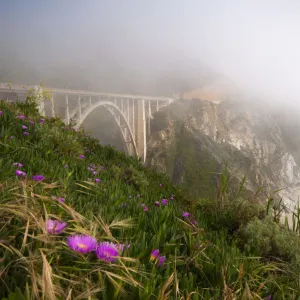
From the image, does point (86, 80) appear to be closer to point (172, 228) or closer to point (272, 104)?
point (172, 228)

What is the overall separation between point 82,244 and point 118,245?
184 mm

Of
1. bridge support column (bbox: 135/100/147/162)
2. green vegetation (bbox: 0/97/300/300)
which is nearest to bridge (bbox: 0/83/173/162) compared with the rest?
bridge support column (bbox: 135/100/147/162)

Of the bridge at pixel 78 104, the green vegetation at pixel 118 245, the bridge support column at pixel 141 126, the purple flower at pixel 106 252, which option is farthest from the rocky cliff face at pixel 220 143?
the purple flower at pixel 106 252

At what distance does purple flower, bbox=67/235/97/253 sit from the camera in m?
1.14

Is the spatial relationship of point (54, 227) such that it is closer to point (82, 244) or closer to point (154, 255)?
point (82, 244)

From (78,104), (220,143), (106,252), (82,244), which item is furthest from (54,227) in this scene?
(220,143)

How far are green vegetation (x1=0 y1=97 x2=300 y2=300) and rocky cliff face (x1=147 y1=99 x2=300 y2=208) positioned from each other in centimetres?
6685

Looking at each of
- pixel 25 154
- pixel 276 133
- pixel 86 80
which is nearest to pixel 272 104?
pixel 276 133

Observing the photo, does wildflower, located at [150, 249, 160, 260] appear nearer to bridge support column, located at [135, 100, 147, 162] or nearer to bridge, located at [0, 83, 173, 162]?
bridge, located at [0, 83, 173, 162]

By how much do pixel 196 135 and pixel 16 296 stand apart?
11294 centimetres

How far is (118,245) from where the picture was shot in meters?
1.28

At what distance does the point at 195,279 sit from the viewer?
1.44m

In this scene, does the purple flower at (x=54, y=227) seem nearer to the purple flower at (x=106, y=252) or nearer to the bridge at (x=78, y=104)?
the purple flower at (x=106, y=252)

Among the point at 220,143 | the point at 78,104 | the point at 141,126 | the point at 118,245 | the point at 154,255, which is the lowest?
the point at 220,143
